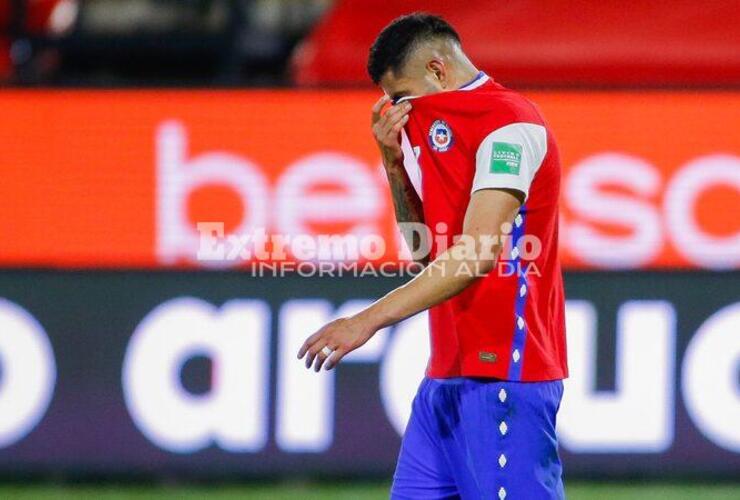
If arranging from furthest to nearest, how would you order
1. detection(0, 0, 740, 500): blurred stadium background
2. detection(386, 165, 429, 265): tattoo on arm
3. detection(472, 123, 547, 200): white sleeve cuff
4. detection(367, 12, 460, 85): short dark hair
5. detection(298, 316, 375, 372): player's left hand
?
detection(0, 0, 740, 500): blurred stadium background, detection(386, 165, 429, 265): tattoo on arm, detection(367, 12, 460, 85): short dark hair, detection(472, 123, 547, 200): white sleeve cuff, detection(298, 316, 375, 372): player's left hand

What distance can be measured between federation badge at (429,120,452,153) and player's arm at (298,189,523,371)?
0.24 metres

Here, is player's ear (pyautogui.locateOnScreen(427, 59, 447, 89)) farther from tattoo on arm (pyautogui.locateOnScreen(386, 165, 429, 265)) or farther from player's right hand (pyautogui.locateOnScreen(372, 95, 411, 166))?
tattoo on arm (pyautogui.locateOnScreen(386, 165, 429, 265))

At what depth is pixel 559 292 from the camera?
11.5ft

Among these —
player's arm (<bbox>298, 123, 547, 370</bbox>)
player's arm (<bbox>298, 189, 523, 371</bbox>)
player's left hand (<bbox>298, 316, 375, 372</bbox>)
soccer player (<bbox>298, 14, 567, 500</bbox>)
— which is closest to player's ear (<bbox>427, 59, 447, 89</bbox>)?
soccer player (<bbox>298, 14, 567, 500</bbox>)

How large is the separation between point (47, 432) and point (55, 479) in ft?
0.70

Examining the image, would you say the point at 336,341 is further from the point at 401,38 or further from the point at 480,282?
the point at 401,38

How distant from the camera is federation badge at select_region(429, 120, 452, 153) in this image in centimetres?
340

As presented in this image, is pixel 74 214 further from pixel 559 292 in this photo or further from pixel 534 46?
pixel 559 292

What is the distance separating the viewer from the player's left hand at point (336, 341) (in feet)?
10.1

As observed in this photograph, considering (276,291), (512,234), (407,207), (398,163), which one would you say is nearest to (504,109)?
(512,234)

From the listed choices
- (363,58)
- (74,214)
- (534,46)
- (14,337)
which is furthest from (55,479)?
(534,46)

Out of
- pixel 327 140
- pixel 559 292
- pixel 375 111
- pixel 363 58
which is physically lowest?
pixel 559 292

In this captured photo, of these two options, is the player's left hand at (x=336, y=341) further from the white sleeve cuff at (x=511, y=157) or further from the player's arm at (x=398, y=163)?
the player's arm at (x=398, y=163)

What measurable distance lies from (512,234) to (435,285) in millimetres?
318
